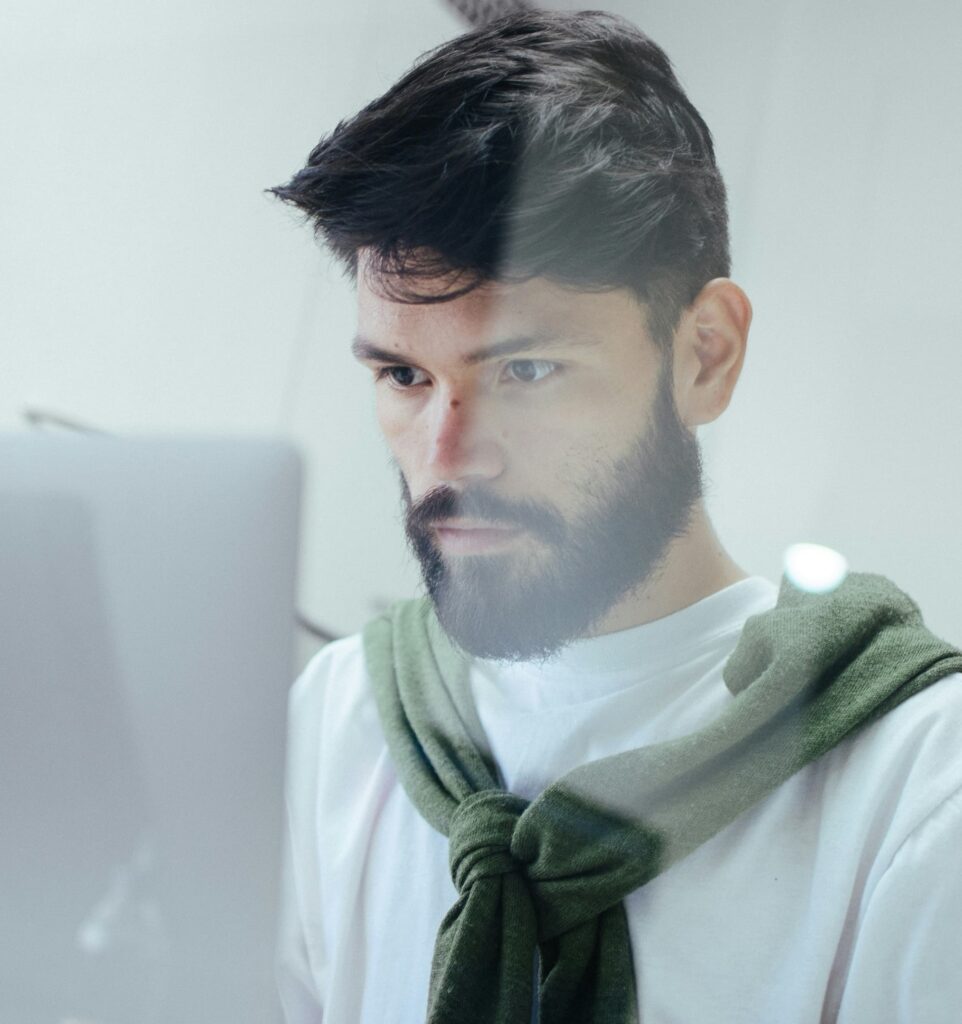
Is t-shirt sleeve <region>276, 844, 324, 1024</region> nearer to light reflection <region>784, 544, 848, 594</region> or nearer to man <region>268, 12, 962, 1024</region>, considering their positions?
man <region>268, 12, 962, 1024</region>

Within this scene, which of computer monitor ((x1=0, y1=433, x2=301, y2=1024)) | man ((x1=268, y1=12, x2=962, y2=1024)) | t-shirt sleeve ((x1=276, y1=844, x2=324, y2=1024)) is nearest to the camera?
computer monitor ((x1=0, y1=433, x2=301, y2=1024))

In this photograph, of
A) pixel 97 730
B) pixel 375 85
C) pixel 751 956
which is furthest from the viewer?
pixel 375 85

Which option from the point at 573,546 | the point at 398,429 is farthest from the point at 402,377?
the point at 573,546

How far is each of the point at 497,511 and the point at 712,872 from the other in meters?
0.22

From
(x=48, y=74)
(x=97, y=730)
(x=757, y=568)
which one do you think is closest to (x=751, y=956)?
(x=757, y=568)

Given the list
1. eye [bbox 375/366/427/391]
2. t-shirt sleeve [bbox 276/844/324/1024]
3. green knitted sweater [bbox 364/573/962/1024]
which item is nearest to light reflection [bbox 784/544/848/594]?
green knitted sweater [bbox 364/573/962/1024]

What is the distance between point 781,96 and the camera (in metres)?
0.62

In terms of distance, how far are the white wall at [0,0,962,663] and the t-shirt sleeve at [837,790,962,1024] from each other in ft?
0.38

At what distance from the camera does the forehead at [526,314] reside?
2.02 ft

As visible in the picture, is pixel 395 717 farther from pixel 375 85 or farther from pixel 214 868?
pixel 375 85

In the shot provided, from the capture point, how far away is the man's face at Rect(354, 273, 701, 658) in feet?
2.04

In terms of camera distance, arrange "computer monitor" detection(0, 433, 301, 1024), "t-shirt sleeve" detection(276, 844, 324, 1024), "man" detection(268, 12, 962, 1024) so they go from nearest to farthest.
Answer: "computer monitor" detection(0, 433, 301, 1024) → "man" detection(268, 12, 962, 1024) → "t-shirt sleeve" detection(276, 844, 324, 1024)

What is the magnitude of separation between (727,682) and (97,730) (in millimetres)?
338

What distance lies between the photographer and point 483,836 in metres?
0.64
